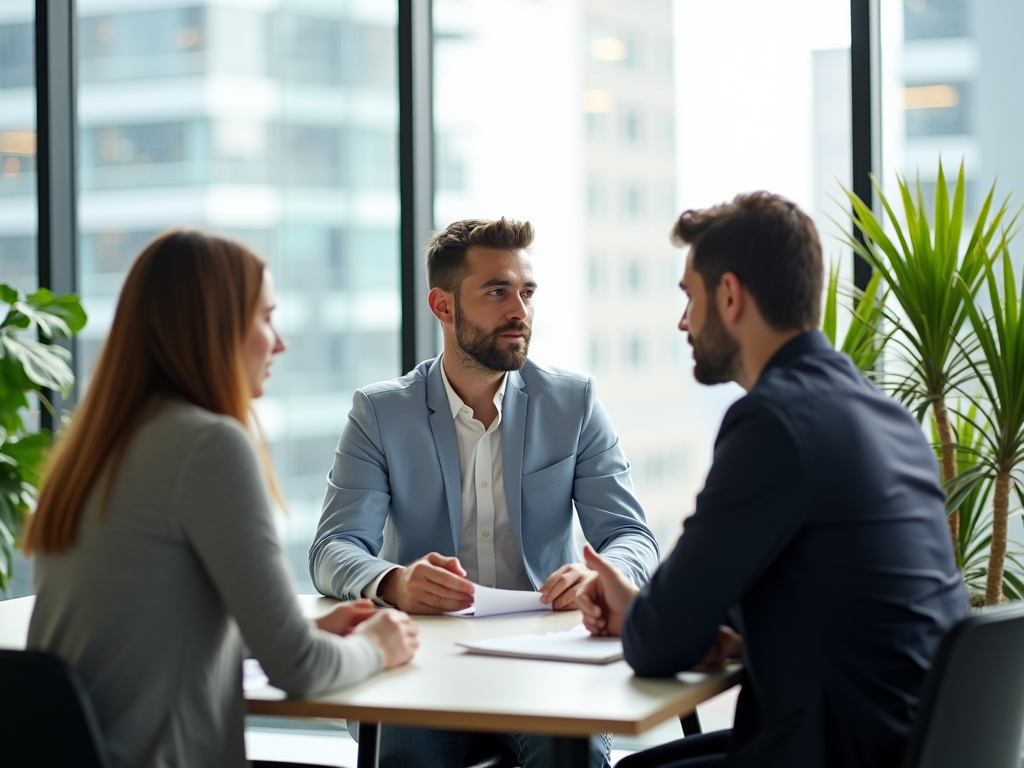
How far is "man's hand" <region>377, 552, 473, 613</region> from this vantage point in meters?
2.12

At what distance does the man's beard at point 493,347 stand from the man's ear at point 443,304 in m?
0.10

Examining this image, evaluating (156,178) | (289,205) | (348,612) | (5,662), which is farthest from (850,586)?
(156,178)

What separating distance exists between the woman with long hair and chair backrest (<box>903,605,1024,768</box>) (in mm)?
787

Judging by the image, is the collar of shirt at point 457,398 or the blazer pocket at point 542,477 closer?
the blazer pocket at point 542,477

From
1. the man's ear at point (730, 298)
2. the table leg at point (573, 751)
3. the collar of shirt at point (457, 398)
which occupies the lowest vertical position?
the table leg at point (573, 751)

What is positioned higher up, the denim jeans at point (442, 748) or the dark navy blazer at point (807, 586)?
the dark navy blazer at point (807, 586)

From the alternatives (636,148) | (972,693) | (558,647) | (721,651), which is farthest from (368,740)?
(636,148)

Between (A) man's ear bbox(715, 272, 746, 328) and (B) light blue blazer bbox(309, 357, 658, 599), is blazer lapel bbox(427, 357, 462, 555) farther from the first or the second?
(A) man's ear bbox(715, 272, 746, 328)

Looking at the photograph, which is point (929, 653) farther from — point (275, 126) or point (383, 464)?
point (275, 126)

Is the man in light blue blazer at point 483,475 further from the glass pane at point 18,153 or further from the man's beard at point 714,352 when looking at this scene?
the glass pane at point 18,153

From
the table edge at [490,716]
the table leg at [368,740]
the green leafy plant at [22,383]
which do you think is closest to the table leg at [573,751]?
the table edge at [490,716]

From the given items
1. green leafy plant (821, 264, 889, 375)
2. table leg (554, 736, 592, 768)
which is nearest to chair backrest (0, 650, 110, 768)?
table leg (554, 736, 592, 768)

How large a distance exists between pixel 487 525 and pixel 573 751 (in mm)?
1086

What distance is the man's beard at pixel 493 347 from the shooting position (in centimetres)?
270
